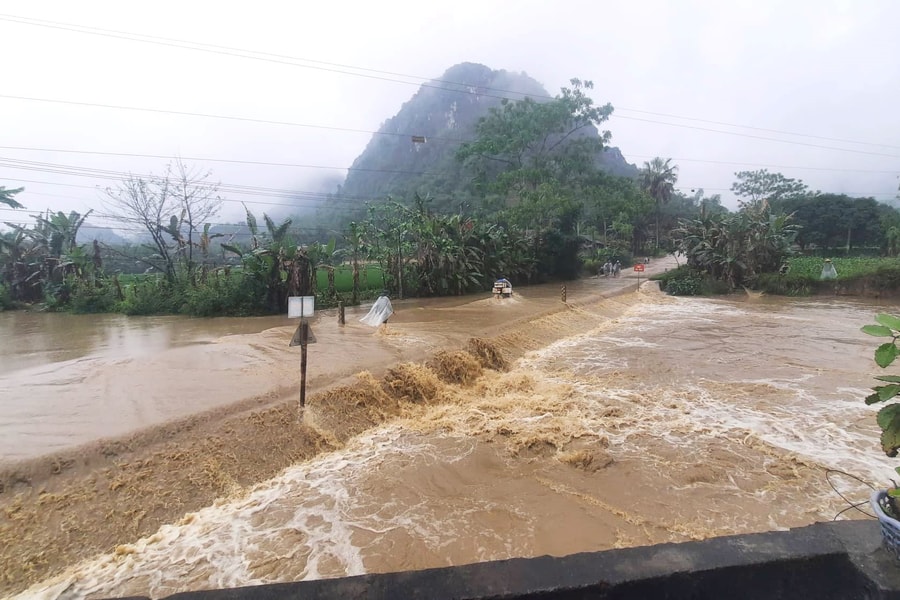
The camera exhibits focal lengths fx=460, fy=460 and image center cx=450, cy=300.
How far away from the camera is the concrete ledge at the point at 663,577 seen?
1626mm

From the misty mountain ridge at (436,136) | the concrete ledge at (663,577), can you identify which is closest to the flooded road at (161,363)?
the concrete ledge at (663,577)

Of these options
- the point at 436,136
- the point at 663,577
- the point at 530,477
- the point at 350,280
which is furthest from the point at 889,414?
the point at 436,136

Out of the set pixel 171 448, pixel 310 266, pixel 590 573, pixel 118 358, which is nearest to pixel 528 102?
pixel 310 266

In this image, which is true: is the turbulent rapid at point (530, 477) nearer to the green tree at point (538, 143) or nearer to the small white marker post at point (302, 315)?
the small white marker post at point (302, 315)

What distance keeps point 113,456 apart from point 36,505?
749 mm

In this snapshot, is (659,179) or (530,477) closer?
(530,477)

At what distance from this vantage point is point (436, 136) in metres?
93.2

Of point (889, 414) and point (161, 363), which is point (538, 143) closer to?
point (161, 363)

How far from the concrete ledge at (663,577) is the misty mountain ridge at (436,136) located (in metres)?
54.9

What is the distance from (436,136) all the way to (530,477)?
9467 cm

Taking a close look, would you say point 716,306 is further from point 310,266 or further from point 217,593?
point 217,593

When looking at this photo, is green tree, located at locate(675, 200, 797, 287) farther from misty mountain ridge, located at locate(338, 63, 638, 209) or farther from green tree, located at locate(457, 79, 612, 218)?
misty mountain ridge, located at locate(338, 63, 638, 209)

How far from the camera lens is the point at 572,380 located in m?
8.95

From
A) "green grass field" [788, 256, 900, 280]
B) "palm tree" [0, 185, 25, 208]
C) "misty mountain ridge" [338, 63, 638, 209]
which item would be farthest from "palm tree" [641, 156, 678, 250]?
"palm tree" [0, 185, 25, 208]
